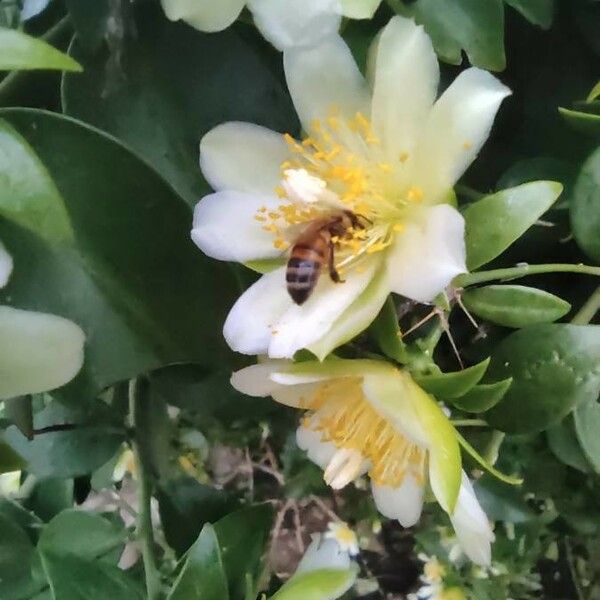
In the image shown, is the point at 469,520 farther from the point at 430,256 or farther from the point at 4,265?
the point at 4,265

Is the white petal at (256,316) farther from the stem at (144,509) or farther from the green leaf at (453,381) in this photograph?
the stem at (144,509)

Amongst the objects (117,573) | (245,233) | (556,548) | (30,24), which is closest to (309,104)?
(245,233)

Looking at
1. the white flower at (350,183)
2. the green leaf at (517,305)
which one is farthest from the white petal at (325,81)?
the green leaf at (517,305)

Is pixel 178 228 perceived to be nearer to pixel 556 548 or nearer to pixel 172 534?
pixel 172 534

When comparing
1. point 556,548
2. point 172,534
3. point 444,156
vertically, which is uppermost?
point 444,156

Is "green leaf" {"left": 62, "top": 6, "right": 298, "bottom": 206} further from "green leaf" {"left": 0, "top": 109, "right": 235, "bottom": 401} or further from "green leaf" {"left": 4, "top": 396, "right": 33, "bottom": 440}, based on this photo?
"green leaf" {"left": 4, "top": 396, "right": 33, "bottom": 440}

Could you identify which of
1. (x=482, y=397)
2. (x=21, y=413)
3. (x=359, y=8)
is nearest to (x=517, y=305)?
(x=482, y=397)
